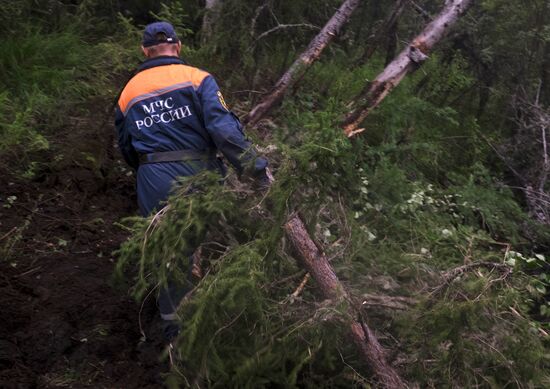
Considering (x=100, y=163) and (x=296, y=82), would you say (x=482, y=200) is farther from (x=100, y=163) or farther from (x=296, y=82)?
(x=100, y=163)

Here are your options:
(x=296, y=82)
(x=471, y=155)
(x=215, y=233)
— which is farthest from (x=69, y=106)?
(x=471, y=155)

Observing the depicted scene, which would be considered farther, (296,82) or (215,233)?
(296,82)

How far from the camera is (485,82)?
27.2 ft

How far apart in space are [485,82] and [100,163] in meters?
5.11

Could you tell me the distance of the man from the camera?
394cm

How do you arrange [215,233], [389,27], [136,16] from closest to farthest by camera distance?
1. [215,233]
2. [389,27]
3. [136,16]

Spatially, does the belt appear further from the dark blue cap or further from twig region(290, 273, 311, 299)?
twig region(290, 273, 311, 299)

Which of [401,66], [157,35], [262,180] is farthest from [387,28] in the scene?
[262,180]

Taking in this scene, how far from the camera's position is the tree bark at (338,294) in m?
3.33

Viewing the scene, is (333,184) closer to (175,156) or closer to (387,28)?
(175,156)

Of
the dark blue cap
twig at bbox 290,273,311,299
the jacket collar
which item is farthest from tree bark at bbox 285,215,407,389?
the dark blue cap

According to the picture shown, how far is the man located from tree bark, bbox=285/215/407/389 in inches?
30.8

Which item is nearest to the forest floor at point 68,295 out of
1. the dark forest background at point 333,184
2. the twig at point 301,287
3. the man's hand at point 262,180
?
the dark forest background at point 333,184

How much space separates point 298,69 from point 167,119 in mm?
2863
